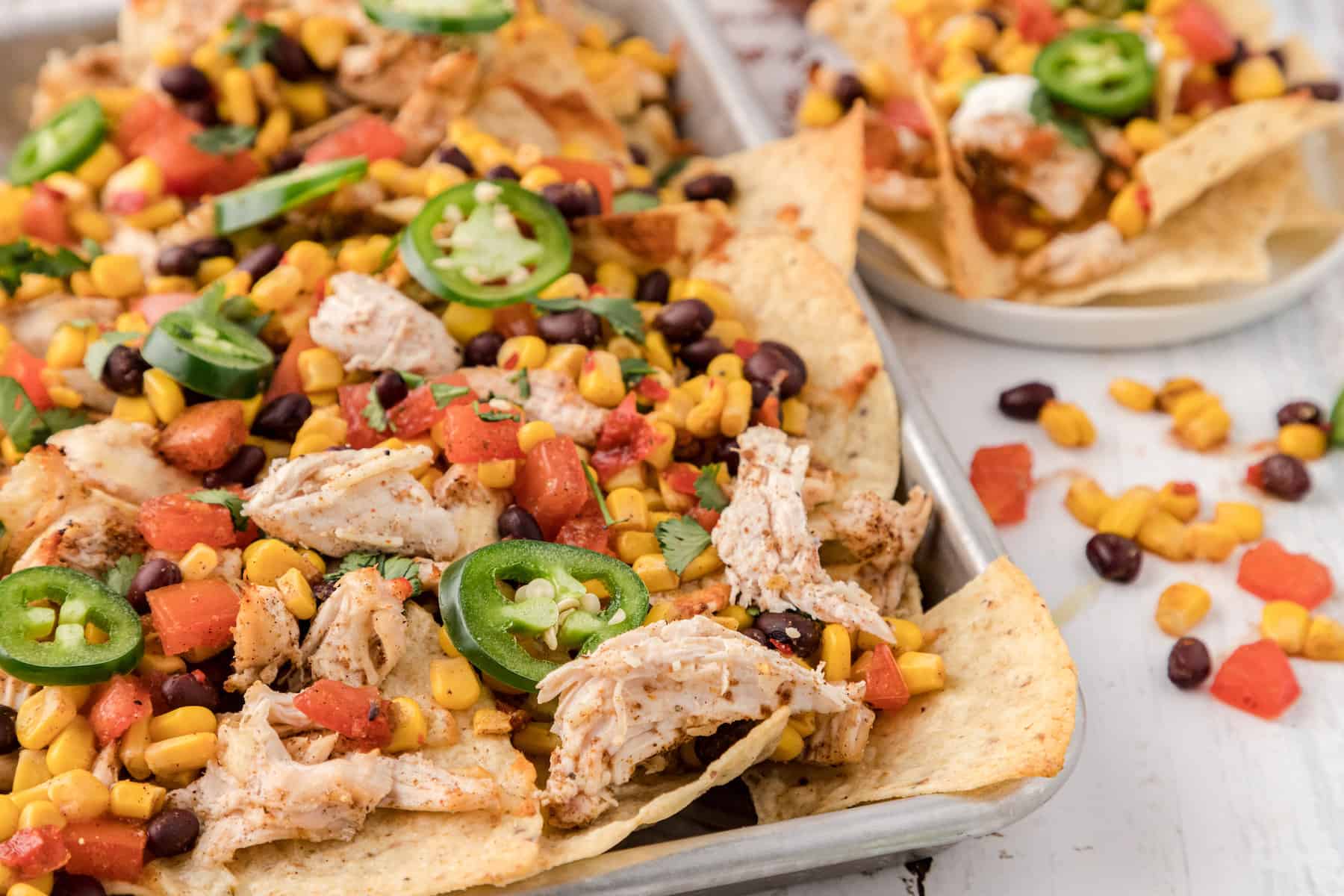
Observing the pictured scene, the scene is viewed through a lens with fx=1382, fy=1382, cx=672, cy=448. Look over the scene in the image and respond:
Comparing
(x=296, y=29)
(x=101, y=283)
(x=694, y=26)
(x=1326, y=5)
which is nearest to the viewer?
(x=101, y=283)

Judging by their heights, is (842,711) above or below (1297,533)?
above

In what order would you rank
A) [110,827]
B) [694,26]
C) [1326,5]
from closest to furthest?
1. [110,827]
2. [694,26]
3. [1326,5]

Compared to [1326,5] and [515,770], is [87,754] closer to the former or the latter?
[515,770]

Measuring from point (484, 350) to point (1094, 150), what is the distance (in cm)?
239

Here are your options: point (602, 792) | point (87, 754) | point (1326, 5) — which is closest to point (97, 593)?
point (87, 754)

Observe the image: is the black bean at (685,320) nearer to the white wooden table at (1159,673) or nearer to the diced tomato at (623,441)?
the diced tomato at (623,441)

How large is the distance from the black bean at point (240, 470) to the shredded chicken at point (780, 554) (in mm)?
1157

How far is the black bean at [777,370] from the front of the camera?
3.75m

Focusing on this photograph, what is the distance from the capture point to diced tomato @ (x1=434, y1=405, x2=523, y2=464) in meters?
3.35

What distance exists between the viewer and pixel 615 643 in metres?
2.85

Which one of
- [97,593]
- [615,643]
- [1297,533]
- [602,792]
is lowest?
[1297,533]

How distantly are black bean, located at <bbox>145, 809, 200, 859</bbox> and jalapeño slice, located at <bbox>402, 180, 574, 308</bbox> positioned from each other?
154 centimetres

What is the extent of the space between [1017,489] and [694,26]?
220cm

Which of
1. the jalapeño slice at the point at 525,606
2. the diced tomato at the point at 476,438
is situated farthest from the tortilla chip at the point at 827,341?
the diced tomato at the point at 476,438
